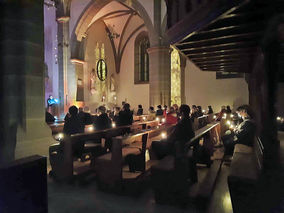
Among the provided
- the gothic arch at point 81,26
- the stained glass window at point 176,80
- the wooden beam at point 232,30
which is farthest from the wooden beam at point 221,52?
the stained glass window at point 176,80

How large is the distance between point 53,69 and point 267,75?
15217 millimetres

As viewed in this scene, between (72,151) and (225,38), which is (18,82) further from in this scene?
(225,38)

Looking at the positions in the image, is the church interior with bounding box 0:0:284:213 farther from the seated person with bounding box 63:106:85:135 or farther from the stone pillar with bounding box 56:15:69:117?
the stone pillar with bounding box 56:15:69:117

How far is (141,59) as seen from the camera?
1911cm

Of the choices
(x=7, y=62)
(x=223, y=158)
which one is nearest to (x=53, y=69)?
(x=7, y=62)

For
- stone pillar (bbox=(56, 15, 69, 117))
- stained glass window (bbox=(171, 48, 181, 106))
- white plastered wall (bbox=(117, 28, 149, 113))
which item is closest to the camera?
stone pillar (bbox=(56, 15, 69, 117))

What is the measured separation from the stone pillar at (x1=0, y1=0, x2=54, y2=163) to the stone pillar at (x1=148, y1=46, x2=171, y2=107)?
25.1 feet

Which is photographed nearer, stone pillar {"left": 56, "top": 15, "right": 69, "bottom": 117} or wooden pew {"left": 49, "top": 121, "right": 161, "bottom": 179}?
wooden pew {"left": 49, "top": 121, "right": 161, "bottom": 179}

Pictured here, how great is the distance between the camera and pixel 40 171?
206cm

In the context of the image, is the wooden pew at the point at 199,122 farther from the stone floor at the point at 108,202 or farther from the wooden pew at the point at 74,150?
the stone floor at the point at 108,202

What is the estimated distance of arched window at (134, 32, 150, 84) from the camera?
18.8 m

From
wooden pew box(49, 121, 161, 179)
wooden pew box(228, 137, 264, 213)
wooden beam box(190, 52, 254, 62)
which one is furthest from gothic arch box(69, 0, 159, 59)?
wooden pew box(228, 137, 264, 213)

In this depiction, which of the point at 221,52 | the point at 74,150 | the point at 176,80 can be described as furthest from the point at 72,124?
the point at 176,80

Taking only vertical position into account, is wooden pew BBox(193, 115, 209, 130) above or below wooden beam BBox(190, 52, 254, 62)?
below
